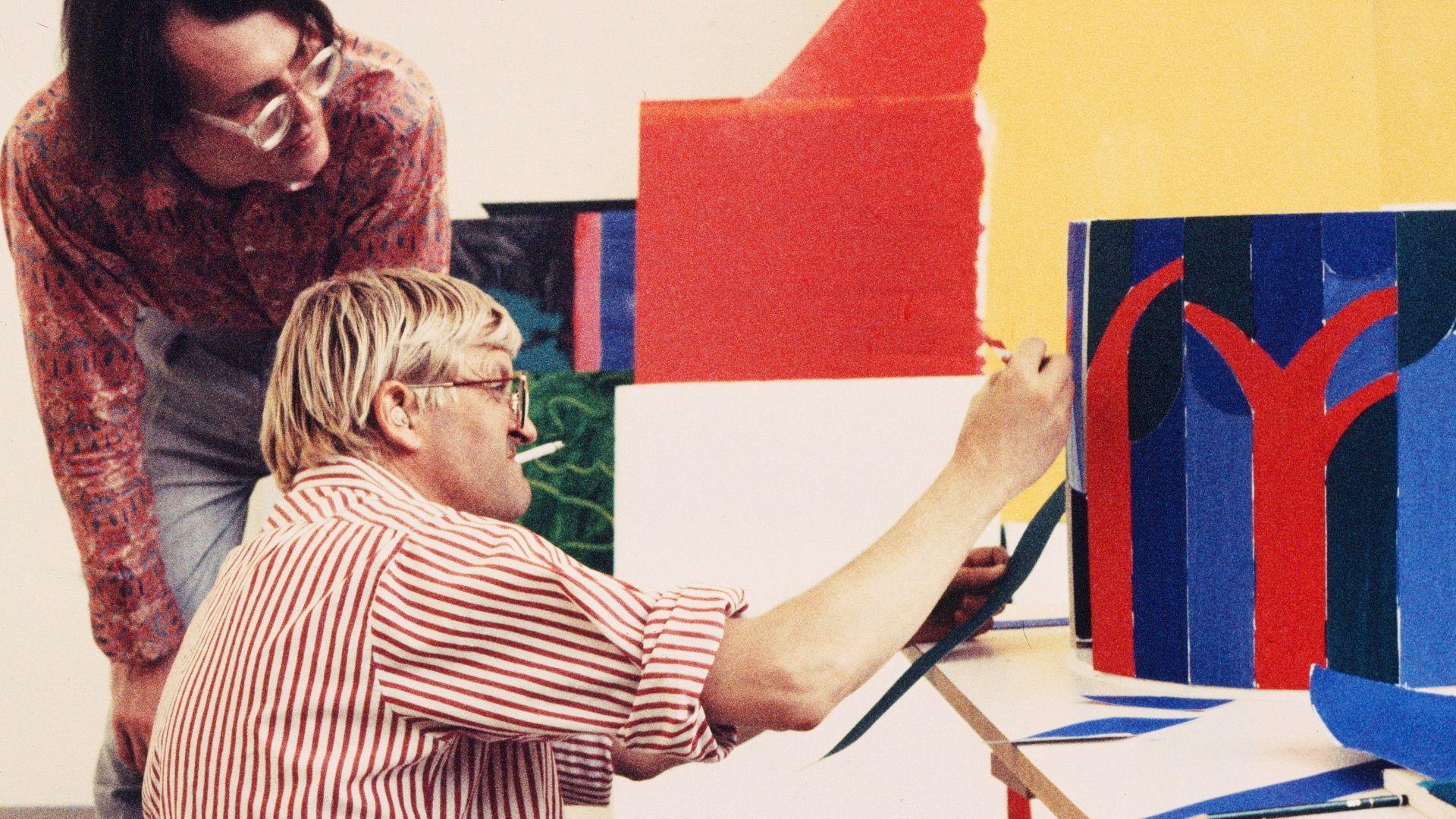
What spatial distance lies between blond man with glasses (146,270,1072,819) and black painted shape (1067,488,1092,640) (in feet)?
0.23

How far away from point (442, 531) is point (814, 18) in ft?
4.43

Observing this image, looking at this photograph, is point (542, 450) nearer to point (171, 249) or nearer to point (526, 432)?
point (171, 249)

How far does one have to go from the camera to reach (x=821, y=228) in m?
1.95

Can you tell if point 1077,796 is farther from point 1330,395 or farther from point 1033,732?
point 1330,395

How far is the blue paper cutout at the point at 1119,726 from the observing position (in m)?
0.75

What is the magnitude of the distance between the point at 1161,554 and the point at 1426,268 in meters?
0.23

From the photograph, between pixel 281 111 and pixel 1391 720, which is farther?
pixel 281 111

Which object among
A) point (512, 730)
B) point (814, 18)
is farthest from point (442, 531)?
point (814, 18)

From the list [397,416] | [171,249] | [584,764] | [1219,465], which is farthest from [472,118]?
[1219,465]

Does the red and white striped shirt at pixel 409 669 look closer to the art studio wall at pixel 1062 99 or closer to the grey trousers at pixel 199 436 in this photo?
the grey trousers at pixel 199 436

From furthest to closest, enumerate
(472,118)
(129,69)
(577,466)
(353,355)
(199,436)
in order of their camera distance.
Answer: (577,466) < (472,118) < (199,436) < (129,69) < (353,355)

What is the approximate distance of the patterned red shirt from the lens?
1.61m

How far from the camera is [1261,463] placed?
2.61ft

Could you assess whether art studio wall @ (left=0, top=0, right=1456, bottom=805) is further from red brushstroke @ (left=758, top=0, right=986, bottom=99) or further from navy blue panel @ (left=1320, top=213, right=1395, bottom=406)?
navy blue panel @ (left=1320, top=213, right=1395, bottom=406)
